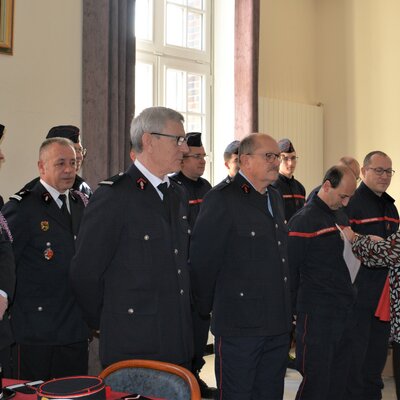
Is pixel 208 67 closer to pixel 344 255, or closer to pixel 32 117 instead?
pixel 32 117

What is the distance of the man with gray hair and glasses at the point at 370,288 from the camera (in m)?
4.20

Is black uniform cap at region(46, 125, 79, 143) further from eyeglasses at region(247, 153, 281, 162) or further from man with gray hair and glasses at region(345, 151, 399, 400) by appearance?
man with gray hair and glasses at region(345, 151, 399, 400)

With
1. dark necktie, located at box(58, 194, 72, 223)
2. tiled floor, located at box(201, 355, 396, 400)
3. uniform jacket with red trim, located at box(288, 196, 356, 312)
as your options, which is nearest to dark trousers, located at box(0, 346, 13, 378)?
dark necktie, located at box(58, 194, 72, 223)

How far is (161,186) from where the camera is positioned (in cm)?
257

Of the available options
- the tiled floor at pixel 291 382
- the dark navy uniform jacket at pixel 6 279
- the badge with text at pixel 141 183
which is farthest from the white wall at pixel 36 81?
the tiled floor at pixel 291 382

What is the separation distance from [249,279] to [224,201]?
36 cm

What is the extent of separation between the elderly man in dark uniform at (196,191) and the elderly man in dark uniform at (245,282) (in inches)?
57.0

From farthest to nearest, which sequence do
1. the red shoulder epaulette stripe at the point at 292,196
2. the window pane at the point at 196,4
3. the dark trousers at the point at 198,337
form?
the window pane at the point at 196,4
the red shoulder epaulette stripe at the point at 292,196
the dark trousers at the point at 198,337

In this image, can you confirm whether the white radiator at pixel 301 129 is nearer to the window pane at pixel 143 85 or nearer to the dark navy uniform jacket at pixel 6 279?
the window pane at pixel 143 85

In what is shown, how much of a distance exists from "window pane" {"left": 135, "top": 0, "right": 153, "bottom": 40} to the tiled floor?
2.75 m

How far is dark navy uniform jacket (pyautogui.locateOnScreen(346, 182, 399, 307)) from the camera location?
4.30 metres

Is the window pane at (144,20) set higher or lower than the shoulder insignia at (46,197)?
higher

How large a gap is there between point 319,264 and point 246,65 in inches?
116

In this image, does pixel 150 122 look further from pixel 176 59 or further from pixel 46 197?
pixel 176 59
